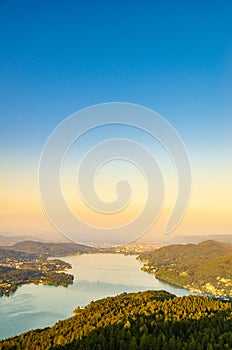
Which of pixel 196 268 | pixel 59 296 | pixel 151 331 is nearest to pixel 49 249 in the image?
pixel 196 268

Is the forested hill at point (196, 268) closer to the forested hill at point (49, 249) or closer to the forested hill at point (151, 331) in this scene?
the forested hill at point (49, 249)

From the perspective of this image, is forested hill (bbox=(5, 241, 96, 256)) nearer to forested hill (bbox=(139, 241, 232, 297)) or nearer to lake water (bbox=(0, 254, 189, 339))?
forested hill (bbox=(139, 241, 232, 297))

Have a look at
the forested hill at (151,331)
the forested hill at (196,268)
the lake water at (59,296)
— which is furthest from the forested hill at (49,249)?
the forested hill at (151,331)

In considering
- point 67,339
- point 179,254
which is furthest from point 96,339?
point 179,254

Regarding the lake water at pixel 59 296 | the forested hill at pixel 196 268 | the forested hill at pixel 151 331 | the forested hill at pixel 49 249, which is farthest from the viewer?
the forested hill at pixel 49 249

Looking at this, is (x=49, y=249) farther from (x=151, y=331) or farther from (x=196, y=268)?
(x=151, y=331)
